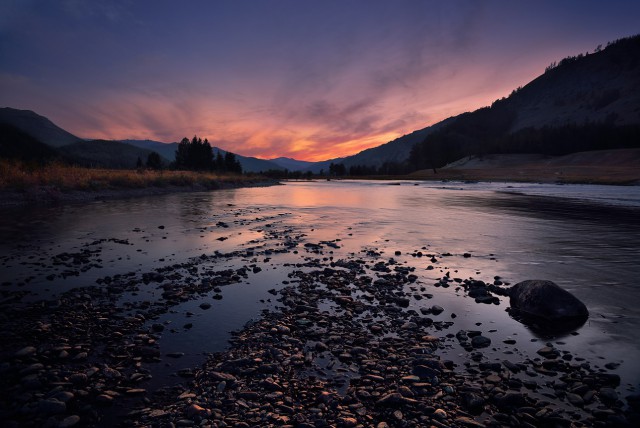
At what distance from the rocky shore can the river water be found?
32 centimetres

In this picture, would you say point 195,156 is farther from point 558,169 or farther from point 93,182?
point 558,169

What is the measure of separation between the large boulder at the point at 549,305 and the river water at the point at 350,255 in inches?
13.4

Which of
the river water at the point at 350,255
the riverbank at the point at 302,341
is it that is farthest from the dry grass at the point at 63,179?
the riverbank at the point at 302,341

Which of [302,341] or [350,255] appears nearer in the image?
[302,341]

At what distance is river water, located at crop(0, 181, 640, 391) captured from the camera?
22.5ft

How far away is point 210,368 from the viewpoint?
543 cm

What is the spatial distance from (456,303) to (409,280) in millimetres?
1871

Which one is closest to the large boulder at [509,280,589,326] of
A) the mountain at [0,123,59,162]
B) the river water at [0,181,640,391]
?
the river water at [0,181,640,391]

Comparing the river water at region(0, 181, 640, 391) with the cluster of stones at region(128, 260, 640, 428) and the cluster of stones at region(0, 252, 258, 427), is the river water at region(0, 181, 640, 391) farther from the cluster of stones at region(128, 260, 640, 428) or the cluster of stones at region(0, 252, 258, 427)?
the cluster of stones at region(128, 260, 640, 428)

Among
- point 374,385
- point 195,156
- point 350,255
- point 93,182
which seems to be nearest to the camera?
point 374,385

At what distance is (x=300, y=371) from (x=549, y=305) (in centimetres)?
629

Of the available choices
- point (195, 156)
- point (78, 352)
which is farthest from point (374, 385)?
point (195, 156)

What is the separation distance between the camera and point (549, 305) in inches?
307

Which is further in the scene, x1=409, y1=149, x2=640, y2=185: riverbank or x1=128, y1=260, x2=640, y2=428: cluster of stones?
x1=409, y1=149, x2=640, y2=185: riverbank
